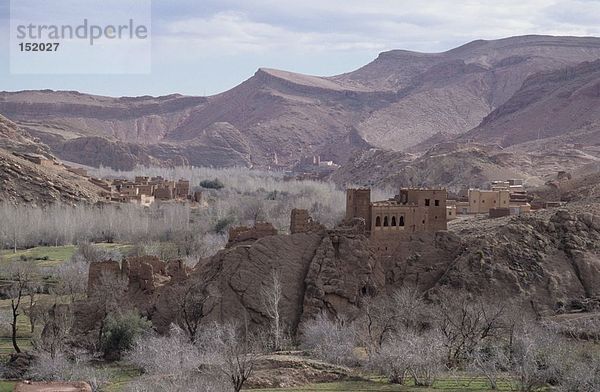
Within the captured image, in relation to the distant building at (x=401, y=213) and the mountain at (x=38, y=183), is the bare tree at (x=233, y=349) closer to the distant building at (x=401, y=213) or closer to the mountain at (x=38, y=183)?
the distant building at (x=401, y=213)

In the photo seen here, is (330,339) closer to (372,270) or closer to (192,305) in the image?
(372,270)

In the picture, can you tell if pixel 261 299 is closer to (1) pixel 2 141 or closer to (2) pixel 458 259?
(2) pixel 458 259

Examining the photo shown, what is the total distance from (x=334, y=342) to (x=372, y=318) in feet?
11.2

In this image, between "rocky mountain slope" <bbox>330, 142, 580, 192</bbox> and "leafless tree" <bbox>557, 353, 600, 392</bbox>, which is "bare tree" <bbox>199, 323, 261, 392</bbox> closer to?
"leafless tree" <bbox>557, 353, 600, 392</bbox>

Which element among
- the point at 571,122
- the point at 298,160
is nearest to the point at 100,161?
the point at 298,160

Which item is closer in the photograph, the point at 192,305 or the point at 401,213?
the point at 192,305

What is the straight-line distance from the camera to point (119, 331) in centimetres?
3634

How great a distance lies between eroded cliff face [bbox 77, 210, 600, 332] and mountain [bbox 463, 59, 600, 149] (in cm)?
8906

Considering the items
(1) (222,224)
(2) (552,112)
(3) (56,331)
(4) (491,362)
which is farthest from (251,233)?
(2) (552,112)

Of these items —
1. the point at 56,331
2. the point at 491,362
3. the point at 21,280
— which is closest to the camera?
the point at 491,362

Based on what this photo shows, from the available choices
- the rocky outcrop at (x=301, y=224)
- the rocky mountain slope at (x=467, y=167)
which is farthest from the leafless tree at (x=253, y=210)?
the rocky outcrop at (x=301, y=224)

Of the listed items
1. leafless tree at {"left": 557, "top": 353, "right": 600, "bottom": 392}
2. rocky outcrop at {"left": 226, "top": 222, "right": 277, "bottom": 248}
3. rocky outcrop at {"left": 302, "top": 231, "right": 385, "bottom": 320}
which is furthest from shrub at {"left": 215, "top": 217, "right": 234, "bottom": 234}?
leafless tree at {"left": 557, "top": 353, "right": 600, "bottom": 392}

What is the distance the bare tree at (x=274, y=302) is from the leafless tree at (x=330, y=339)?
911 millimetres

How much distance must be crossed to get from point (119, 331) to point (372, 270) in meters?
9.14
